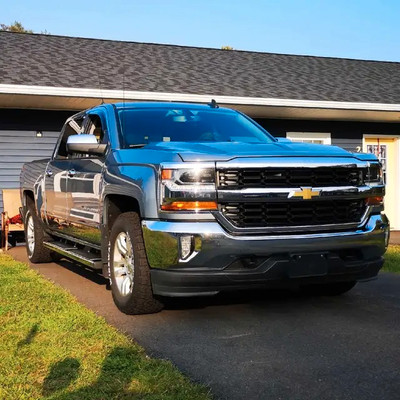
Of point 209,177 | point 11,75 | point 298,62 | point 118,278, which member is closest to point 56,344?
point 118,278

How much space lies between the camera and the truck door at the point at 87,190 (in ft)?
19.3

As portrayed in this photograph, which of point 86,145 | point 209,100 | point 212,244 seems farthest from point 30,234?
point 212,244

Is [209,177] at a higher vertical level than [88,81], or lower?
lower

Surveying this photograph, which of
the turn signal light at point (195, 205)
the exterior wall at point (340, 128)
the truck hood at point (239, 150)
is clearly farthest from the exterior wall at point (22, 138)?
the turn signal light at point (195, 205)

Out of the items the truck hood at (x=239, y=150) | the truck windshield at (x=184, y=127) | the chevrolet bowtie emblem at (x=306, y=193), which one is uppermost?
the truck windshield at (x=184, y=127)

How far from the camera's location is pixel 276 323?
16.1 feet

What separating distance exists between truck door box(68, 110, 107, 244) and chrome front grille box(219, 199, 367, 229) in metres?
1.70

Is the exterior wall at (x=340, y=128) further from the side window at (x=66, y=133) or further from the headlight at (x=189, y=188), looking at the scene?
the headlight at (x=189, y=188)

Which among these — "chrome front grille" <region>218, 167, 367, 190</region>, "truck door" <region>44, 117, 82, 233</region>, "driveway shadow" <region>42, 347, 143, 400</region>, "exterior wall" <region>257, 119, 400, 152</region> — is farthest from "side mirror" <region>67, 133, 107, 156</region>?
"exterior wall" <region>257, 119, 400, 152</region>

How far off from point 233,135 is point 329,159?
1646mm

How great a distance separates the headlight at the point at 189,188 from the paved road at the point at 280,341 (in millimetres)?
1001

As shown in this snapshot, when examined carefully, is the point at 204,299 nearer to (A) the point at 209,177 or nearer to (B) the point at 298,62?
(A) the point at 209,177

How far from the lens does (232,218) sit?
4566 millimetres

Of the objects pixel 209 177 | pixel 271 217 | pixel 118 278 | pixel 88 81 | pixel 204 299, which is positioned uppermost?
pixel 88 81
